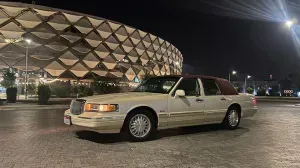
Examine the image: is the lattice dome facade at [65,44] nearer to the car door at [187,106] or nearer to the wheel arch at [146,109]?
the car door at [187,106]

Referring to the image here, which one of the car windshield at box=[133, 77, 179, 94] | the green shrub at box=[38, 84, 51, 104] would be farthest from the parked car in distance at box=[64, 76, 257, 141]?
the green shrub at box=[38, 84, 51, 104]

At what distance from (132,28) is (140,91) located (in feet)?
166

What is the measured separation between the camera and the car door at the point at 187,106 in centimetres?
812

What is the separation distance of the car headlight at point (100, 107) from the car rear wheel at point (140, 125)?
464 mm

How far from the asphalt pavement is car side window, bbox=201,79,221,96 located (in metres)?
1.11

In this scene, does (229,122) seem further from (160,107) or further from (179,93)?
(160,107)

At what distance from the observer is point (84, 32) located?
4975 cm

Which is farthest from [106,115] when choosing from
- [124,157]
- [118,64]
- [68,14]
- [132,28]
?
[132,28]

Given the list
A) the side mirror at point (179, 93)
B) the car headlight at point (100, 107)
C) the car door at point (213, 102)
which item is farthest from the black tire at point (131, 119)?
the car door at point (213, 102)

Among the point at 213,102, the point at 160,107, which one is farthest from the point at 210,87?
the point at 160,107

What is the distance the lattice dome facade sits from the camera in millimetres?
43875

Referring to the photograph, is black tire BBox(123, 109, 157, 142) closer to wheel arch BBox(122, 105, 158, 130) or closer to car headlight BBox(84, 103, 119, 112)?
wheel arch BBox(122, 105, 158, 130)

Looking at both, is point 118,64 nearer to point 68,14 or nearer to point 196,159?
point 68,14

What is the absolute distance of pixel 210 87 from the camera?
9344mm
